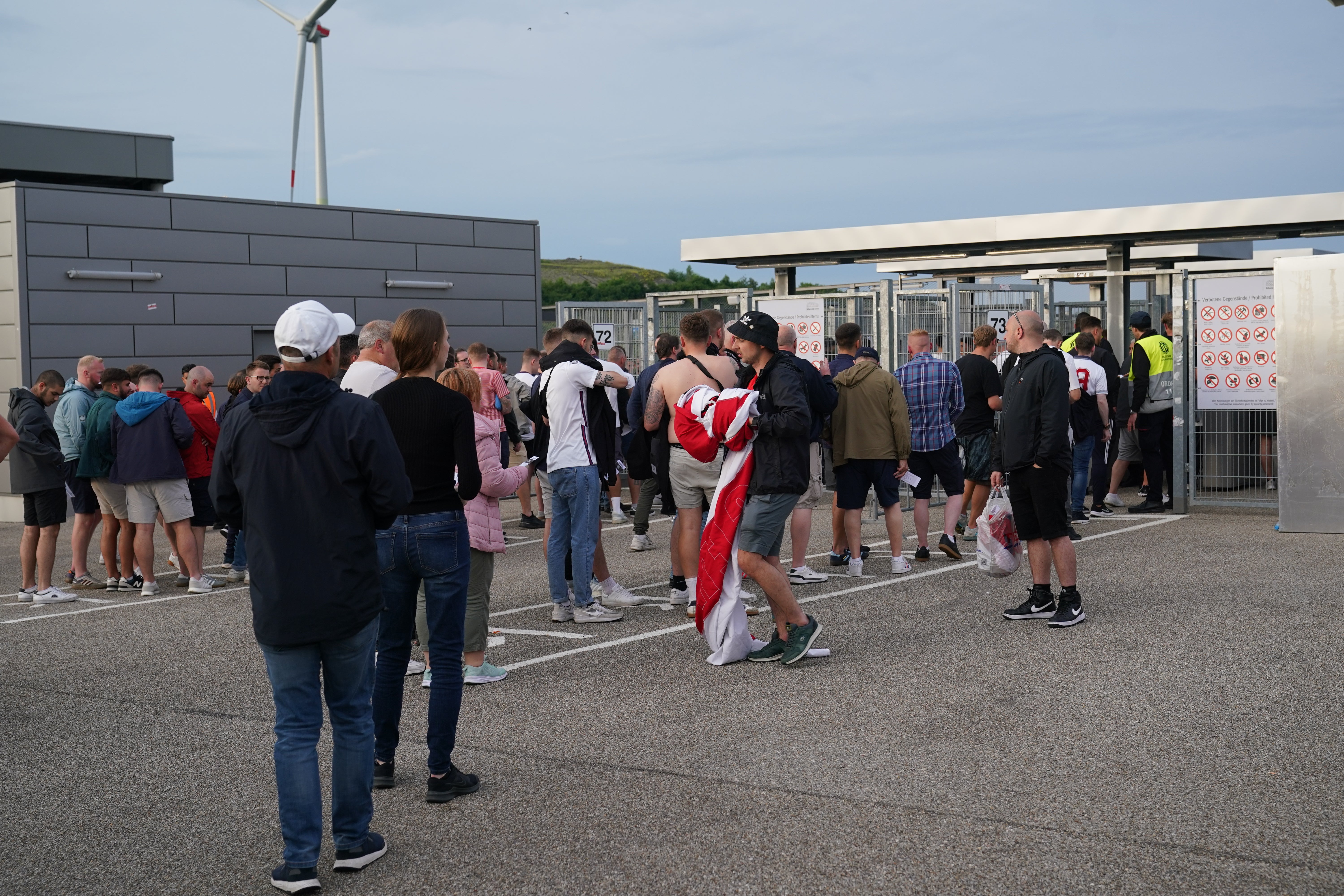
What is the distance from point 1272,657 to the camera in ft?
21.4

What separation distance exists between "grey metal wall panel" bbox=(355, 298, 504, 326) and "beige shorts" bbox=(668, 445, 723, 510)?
41.1ft

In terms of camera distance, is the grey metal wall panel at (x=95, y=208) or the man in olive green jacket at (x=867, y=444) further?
the grey metal wall panel at (x=95, y=208)

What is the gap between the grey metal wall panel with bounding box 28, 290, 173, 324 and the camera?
1645 cm

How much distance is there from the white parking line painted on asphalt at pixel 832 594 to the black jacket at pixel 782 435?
1.40m

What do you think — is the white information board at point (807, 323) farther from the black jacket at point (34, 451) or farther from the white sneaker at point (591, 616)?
the black jacket at point (34, 451)

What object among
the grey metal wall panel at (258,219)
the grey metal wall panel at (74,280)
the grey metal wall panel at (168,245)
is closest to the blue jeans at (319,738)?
the grey metal wall panel at (74,280)

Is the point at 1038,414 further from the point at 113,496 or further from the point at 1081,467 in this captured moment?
the point at 113,496

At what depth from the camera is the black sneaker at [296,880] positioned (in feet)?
12.9

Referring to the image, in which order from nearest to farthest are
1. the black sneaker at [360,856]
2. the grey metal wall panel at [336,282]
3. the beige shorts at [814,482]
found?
the black sneaker at [360,856]
the beige shorts at [814,482]
the grey metal wall panel at [336,282]

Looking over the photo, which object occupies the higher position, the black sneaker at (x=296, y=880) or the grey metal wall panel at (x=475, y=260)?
the grey metal wall panel at (x=475, y=260)

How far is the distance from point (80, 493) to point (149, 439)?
1.17 m

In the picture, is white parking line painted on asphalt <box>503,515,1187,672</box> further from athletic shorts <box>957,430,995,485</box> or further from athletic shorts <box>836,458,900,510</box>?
athletic shorts <box>957,430,995,485</box>

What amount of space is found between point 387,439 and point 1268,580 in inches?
283

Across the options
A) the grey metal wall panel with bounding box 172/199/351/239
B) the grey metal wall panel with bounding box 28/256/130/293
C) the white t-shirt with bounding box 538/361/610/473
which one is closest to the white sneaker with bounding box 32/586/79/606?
the white t-shirt with bounding box 538/361/610/473
